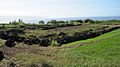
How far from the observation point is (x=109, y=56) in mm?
20172

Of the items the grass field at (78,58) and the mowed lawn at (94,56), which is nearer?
the grass field at (78,58)

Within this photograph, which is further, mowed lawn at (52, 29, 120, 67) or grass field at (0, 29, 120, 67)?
mowed lawn at (52, 29, 120, 67)

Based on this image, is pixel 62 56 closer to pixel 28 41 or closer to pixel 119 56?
pixel 119 56

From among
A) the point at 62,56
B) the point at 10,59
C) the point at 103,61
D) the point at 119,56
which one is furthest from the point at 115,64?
the point at 10,59

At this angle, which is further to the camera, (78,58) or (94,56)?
(94,56)

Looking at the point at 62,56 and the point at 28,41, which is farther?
the point at 28,41

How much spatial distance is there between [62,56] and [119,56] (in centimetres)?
412

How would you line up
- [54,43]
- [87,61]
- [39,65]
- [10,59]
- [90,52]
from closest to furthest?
[39,65] → [10,59] → [87,61] → [90,52] → [54,43]

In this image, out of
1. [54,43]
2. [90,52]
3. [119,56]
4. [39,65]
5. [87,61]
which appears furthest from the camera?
[54,43]

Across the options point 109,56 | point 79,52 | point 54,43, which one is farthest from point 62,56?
point 54,43

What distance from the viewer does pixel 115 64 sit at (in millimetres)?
17438

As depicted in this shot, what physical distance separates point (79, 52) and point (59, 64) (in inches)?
191

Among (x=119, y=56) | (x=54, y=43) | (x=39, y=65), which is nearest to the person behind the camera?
(x=39, y=65)

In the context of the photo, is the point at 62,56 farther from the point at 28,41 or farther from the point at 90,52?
the point at 28,41
